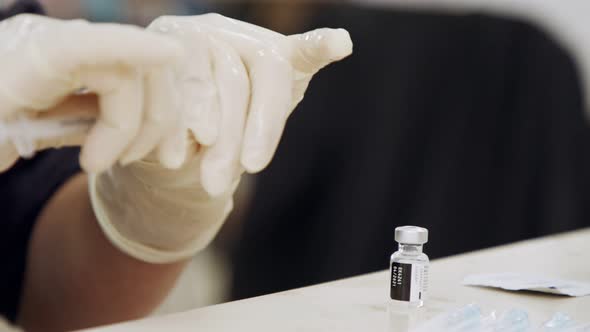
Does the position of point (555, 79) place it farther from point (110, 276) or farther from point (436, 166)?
point (110, 276)

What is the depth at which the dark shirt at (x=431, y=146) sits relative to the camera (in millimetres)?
1697

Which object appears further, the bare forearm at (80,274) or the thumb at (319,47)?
the bare forearm at (80,274)

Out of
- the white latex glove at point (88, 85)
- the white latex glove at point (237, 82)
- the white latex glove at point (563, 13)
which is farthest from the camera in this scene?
the white latex glove at point (563, 13)

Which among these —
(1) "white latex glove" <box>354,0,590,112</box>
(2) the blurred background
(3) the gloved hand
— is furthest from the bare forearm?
(1) "white latex glove" <box>354,0,590,112</box>

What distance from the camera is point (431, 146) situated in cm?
174

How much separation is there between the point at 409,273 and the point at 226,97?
21 cm

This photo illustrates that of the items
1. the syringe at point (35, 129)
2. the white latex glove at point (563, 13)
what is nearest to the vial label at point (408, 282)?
the syringe at point (35, 129)

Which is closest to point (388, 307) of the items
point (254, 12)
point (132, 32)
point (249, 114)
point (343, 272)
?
point (249, 114)

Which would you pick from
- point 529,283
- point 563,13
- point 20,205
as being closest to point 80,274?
point 20,205

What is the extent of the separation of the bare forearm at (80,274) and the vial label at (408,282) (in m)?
0.37

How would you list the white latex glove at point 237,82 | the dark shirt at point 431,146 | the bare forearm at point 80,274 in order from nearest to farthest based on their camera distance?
1. the white latex glove at point 237,82
2. the bare forearm at point 80,274
3. the dark shirt at point 431,146

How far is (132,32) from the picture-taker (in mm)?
523

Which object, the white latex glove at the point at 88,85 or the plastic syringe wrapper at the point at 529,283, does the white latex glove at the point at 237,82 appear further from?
the plastic syringe wrapper at the point at 529,283

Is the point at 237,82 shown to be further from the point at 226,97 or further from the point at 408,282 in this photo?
the point at 408,282
